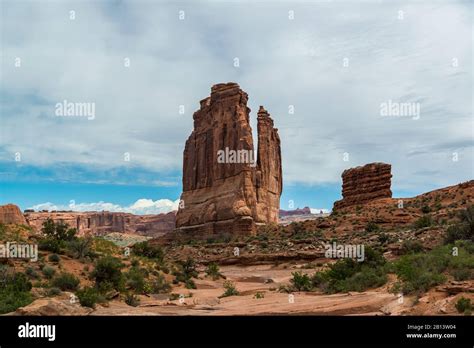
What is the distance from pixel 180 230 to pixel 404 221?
37.6m

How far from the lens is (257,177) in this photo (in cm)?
7688

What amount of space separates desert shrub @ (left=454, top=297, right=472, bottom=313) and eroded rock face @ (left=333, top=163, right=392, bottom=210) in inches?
2289

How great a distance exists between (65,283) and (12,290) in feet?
8.09

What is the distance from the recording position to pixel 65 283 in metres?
16.5

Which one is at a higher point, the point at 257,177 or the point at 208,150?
the point at 208,150

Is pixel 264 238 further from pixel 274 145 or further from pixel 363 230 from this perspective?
pixel 274 145

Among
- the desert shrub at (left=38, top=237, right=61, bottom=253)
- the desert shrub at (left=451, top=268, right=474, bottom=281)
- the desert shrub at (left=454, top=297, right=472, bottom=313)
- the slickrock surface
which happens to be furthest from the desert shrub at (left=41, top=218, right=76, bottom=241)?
the slickrock surface

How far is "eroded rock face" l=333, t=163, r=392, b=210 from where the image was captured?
2613 inches

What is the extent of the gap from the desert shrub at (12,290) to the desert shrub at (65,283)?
4.03ft

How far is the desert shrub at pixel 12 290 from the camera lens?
12.3 metres
